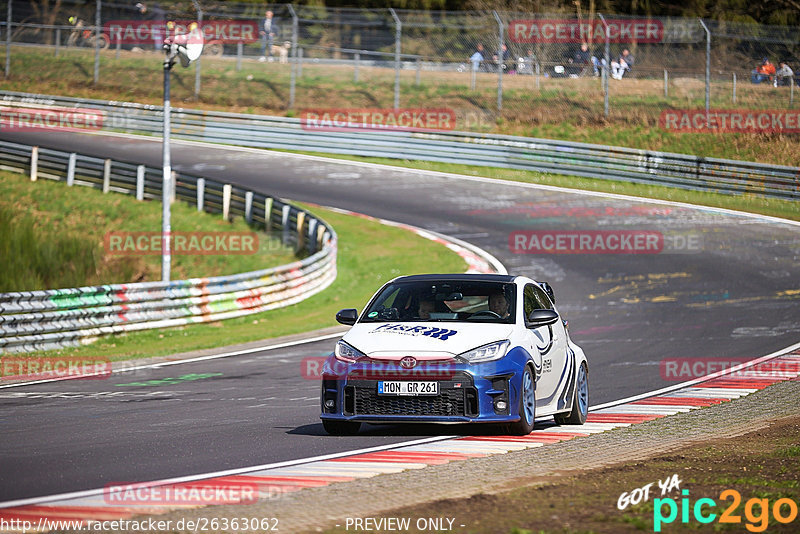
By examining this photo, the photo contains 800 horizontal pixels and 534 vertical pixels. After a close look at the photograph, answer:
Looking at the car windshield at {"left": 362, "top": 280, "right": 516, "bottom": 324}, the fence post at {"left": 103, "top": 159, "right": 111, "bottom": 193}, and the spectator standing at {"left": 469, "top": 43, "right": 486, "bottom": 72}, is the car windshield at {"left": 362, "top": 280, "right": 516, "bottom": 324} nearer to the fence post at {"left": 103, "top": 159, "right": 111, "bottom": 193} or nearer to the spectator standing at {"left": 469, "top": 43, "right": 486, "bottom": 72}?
the fence post at {"left": 103, "top": 159, "right": 111, "bottom": 193}

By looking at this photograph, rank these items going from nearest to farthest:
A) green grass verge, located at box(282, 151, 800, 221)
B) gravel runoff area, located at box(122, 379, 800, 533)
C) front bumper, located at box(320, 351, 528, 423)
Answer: gravel runoff area, located at box(122, 379, 800, 533)
front bumper, located at box(320, 351, 528, 423)
green grass verge, located at box(282, 151, 800, 221)

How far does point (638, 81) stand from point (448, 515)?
3441 centimetres

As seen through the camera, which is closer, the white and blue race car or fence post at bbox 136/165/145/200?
the white and blue race car

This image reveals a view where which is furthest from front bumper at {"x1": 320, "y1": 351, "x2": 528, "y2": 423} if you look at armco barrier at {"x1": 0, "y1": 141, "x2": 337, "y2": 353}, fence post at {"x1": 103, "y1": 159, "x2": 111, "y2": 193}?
fence post at {"x1": 103, "y1": 159, "x2": 111, "y2": 193}

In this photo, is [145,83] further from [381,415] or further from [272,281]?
[381,415]

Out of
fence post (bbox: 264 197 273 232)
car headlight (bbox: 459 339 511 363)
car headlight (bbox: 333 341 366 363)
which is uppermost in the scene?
car headlight (bbox: 459 339 511 363)

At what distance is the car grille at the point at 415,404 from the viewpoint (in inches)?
361

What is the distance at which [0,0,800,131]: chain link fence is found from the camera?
118 ft

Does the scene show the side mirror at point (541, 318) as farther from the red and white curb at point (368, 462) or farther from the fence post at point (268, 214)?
the fence post at point (268, 214)

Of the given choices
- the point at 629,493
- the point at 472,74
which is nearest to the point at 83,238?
the point at 472,74

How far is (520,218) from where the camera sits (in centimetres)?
3144

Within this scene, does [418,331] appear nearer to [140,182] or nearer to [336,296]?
[336,296]

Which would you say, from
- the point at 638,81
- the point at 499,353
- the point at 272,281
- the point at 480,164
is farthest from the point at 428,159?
the point at 499,353

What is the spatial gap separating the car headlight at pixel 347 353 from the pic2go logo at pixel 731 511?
3595 mm
